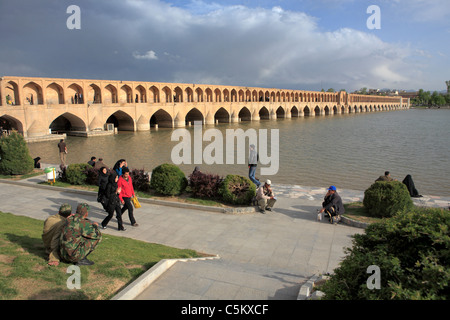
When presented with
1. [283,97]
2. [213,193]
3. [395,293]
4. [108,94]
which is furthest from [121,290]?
[283,97]

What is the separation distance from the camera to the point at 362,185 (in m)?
11.5

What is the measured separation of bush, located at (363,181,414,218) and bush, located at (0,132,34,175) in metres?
10.3

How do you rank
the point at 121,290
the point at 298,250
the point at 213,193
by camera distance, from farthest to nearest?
the point at 213,193 < the point at 298,250 < the point at 121,290

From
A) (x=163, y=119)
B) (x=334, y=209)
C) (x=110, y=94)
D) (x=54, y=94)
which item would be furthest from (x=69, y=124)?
(x=334, y=209)

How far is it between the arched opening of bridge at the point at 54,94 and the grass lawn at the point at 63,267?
2455 cm

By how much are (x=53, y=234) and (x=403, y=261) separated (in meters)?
3.75

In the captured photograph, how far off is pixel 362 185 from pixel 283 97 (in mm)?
49177

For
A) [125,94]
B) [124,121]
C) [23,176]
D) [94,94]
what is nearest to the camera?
[23,176]

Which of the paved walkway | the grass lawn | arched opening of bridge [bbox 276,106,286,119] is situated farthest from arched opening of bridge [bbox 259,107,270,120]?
the grass lawn

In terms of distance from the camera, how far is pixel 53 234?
399cm

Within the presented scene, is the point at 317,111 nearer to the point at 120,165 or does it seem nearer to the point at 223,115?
the point at 223,115

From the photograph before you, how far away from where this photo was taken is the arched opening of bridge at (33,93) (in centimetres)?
2464

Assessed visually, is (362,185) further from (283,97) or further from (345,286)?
(283,97)

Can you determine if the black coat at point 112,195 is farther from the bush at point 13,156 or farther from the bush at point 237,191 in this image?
the bush at point 13,156
